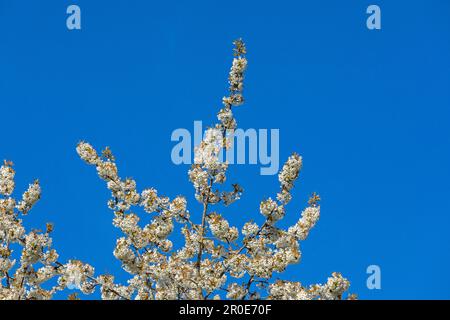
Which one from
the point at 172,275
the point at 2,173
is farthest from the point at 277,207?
the point at 2,173

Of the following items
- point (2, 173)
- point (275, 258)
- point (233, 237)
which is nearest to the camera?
point (275, 258)

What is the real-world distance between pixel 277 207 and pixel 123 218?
2.83 m

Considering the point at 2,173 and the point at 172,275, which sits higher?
the point at 2,173

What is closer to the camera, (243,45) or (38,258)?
(38,258)

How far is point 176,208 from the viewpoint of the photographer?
13523mm
